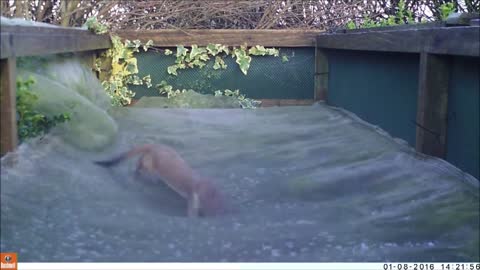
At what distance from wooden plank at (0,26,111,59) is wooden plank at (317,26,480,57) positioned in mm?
1994

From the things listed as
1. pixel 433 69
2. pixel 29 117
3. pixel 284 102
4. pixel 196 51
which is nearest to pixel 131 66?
pixel 196 51

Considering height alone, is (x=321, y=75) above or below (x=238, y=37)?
below

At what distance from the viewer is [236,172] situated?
3.50 m

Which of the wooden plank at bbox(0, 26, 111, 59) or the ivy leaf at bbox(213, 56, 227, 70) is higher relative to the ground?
the wooden plank at bbox(0, 26, 111, 59)

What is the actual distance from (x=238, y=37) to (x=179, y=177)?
4.16m

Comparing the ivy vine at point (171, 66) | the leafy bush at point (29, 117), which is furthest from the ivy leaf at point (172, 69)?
the leafy bush at point (29, 117)

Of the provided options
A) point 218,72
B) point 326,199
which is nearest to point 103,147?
point 326,199

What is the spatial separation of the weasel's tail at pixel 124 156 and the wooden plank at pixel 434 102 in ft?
5.10

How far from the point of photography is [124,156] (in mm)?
3250

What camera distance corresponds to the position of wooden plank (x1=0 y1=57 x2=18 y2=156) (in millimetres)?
2840

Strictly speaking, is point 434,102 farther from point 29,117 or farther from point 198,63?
point 198,63

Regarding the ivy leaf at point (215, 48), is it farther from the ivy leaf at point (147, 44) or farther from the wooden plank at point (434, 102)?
the wooden plank at point (434, 102)

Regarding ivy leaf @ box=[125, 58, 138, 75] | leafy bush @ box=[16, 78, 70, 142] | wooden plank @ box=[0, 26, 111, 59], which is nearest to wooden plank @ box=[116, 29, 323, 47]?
ivy leaf @ box=[125, 58, 138, 75]

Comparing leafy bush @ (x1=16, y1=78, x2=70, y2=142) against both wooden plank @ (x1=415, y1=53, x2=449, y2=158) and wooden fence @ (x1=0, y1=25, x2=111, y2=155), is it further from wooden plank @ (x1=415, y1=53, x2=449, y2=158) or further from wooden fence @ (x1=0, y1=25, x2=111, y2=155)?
wooden plank @ (x1=415, y1=53, x2=449, y2=158)
